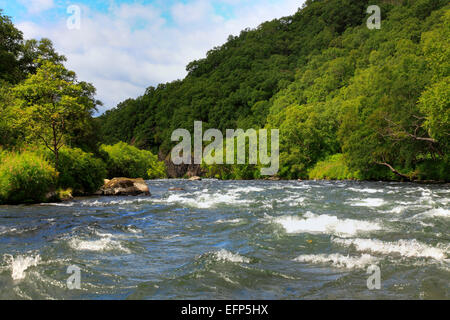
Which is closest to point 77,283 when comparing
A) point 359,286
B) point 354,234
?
point 359,286

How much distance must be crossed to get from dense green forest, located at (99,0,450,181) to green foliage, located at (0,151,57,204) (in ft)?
86.4

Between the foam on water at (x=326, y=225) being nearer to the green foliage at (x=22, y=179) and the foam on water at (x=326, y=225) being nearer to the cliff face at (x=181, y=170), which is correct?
the green foliage at (x=22, y=179)

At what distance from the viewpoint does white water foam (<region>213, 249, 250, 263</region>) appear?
21.7ft

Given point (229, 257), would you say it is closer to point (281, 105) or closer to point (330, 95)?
point (330, 95)

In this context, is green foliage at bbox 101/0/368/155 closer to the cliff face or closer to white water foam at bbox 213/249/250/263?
the cliff face

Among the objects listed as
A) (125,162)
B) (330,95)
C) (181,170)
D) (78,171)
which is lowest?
(181,170)

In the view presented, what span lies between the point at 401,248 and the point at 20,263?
25.0ft

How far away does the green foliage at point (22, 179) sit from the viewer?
16.4 metres

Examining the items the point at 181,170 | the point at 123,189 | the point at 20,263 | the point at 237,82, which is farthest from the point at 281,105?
the point at 20,263

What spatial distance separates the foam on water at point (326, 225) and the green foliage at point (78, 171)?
55.0ft

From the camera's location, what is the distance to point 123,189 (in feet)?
84.2

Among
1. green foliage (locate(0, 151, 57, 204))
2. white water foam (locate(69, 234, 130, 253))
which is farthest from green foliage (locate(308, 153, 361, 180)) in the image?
white water foam (locate(69, 234, 130, 253))

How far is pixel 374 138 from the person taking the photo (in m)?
41.2

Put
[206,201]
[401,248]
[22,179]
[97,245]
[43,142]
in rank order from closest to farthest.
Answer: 1. [401,248]
2. [97,245]
3. [22,179]
4. [206,201]
5. [43,142]
